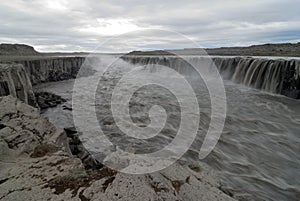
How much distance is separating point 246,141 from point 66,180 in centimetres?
494

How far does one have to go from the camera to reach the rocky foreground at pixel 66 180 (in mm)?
2146

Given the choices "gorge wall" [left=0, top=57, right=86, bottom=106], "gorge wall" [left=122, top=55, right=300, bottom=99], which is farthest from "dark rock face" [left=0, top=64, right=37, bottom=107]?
"gorge wall" [left=122, top=55, right=300, bottom=99]

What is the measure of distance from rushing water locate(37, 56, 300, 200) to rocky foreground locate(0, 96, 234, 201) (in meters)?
1.37

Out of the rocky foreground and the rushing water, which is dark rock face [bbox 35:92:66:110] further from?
the rocky foreground

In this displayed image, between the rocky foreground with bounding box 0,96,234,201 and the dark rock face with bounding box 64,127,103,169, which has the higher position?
the rocky foreground with bounding box 0,96,234,201

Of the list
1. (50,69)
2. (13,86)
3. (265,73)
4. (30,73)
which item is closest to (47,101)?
(13,86)

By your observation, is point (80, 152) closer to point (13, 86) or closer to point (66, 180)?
point (66, 180)

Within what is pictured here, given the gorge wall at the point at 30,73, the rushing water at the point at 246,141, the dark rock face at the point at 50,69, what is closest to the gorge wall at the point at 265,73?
the rushing water at the point at 246,141

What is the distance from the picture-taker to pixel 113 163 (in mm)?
2928

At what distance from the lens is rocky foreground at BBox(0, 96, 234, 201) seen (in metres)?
2.15

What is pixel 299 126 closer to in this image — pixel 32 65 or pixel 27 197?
pixel 27 197

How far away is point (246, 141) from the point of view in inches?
221

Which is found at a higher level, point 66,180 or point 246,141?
point 66,180

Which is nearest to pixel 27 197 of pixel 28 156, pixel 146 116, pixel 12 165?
pixel 12 165
